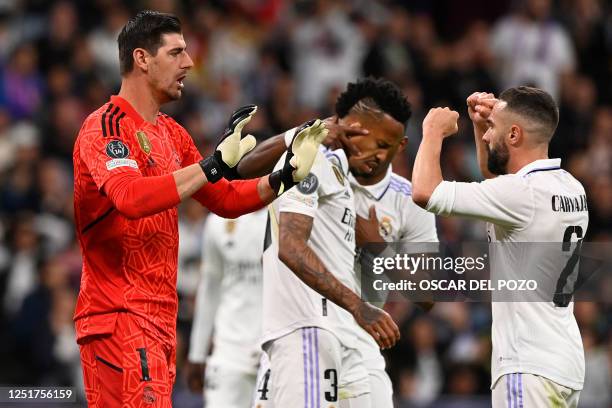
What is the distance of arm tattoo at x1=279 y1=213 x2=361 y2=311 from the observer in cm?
683

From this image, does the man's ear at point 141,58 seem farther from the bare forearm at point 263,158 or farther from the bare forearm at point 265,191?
the bare forearm at point 263,158

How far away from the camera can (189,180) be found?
6.00m

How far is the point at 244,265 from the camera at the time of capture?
9.55 metres

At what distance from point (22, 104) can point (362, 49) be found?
4.30m

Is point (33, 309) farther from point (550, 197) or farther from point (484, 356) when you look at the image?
point (550, 197)

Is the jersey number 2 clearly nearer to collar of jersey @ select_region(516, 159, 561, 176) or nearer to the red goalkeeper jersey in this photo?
collar of jersey @ select_region(516, 159, 561, 176)

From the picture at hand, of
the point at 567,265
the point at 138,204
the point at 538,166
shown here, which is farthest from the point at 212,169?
the point at 567,265

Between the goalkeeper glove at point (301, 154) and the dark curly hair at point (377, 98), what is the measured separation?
1249 millimetres

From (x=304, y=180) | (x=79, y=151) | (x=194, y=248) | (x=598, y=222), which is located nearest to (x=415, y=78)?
(x=598, y=222)

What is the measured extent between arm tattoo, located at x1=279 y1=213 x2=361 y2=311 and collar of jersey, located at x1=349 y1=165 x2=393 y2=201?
0.87 m

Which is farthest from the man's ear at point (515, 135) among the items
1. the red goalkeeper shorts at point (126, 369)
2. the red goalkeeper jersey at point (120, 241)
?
the red goalkeeper shorts at point (126, 369)

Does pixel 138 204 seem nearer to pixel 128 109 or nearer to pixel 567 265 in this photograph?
pixel 128 109

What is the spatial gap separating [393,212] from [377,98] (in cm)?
74

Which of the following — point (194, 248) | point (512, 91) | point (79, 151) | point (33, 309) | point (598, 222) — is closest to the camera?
point (79, 151)
